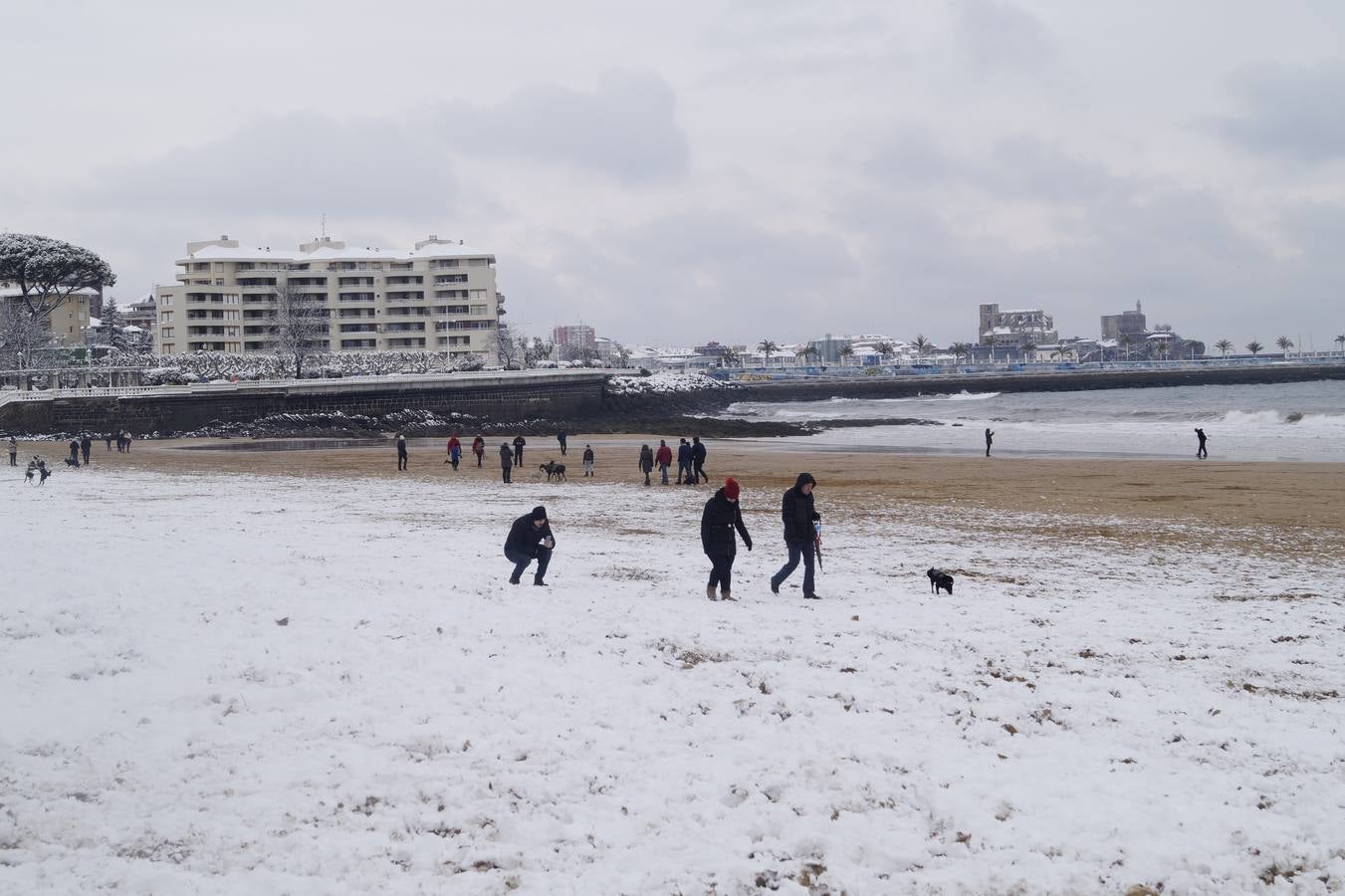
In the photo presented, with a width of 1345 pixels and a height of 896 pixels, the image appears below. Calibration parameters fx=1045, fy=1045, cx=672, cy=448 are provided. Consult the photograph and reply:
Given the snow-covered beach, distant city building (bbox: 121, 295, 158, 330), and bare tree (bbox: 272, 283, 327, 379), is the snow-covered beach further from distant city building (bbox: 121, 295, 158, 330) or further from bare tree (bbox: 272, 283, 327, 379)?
distant city building (bbox: 121, 295, 158, 330)

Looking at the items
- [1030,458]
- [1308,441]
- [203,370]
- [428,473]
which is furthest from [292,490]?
[203,370]

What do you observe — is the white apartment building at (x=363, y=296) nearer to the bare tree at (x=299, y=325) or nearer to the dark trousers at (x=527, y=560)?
the bare tree at (x=299, y=325)

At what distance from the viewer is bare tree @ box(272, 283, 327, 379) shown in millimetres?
103438

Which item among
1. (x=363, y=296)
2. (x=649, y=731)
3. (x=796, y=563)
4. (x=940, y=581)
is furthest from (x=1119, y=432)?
(x=363, y=296)

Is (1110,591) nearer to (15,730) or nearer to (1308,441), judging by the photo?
(15,730)

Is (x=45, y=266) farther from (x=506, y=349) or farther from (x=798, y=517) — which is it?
(x=798, y=517)

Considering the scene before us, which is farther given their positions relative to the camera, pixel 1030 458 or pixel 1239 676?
pixel 1030 458

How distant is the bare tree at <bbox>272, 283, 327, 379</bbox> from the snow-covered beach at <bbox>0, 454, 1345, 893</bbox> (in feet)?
304

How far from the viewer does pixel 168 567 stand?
12.8 m

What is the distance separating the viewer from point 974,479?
104 feet

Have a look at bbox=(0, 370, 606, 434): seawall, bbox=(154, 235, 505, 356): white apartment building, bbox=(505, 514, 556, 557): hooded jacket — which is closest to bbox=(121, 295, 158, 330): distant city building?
bbox=(154, 235, 505, 356): white apartment building

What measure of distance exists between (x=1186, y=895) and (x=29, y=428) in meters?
72.4

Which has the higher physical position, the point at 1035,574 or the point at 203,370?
the point at 203,370

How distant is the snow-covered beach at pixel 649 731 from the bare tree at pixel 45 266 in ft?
319
